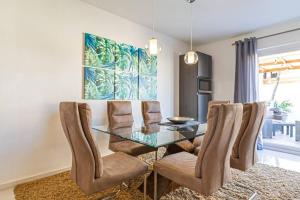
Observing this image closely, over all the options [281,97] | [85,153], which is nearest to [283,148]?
[281,97]

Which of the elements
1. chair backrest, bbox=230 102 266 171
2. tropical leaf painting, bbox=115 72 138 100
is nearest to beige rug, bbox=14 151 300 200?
chair backrest, bbox=230 102 266 171

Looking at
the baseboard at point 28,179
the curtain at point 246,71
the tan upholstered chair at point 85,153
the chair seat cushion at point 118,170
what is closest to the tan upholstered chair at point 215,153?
the chair seat cushion at point 118,170

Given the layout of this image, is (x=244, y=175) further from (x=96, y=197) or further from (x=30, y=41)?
(x=30, y=41)

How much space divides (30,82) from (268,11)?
146 inches

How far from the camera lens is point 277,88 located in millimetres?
3930

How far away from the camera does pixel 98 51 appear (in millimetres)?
2895

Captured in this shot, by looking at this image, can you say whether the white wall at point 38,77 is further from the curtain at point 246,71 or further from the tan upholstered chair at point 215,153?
the curtain at point 246,71

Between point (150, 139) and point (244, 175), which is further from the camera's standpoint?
point (244, 175)

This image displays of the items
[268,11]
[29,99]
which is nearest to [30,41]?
[29,99]

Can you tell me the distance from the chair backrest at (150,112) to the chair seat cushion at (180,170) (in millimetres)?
1205

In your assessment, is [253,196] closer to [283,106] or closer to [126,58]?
[126,58]

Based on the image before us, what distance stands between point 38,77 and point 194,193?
233 centimetres

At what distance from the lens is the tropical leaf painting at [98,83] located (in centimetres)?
277

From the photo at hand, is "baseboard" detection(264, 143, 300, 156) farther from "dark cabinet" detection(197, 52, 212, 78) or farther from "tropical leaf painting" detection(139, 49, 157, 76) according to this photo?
"tropical leaf painting" detection(139, 49, 157, 76)
